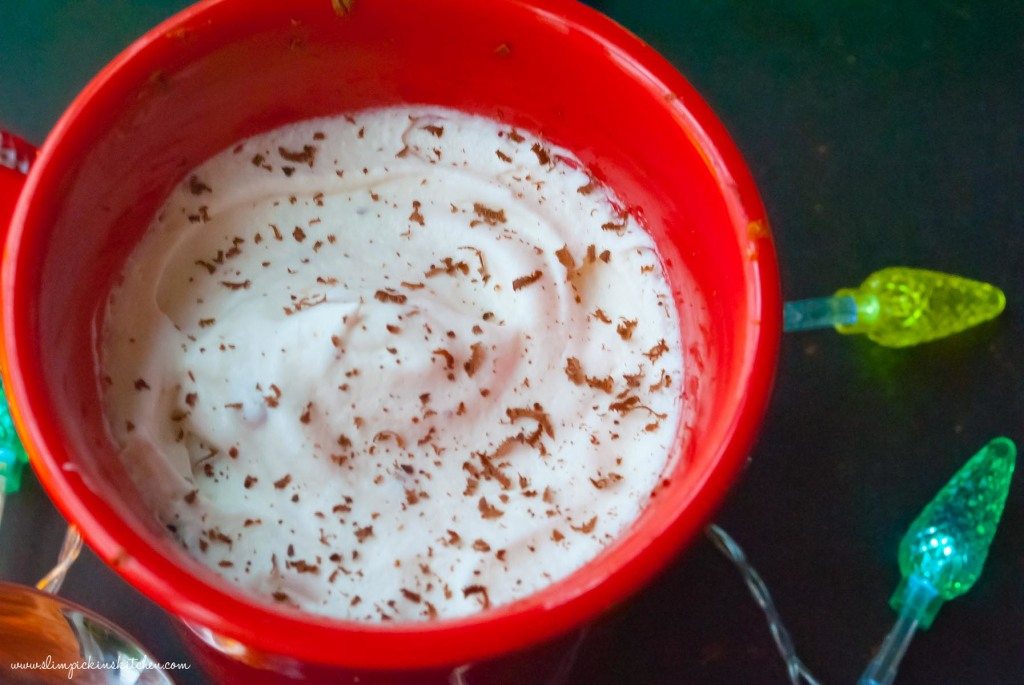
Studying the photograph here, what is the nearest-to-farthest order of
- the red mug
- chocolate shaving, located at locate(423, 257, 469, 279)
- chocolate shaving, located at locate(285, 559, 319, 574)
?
the red mug < chocolate shaving, located at locate(285, 559, 319, 574) < chocolate shaving, located at locate(423, 257, 469, 279)

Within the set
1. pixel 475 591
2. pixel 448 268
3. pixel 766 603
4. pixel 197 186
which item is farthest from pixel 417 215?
pixel 766 603

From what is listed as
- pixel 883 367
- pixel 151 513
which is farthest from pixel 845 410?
pixel 151 513

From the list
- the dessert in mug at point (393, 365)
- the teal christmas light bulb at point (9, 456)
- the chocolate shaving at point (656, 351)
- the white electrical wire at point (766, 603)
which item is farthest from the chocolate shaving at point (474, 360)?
the teal christmas light bulb at point (9, 456)

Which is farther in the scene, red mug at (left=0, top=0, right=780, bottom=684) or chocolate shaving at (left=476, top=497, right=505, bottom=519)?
chocolate shaving at (left=476, top=497, right=505, bottom=519)

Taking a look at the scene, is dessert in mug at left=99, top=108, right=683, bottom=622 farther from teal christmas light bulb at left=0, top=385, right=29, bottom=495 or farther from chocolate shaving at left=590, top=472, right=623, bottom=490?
teal christmas light bulb at left=0, top=385, right=29, bottom=495

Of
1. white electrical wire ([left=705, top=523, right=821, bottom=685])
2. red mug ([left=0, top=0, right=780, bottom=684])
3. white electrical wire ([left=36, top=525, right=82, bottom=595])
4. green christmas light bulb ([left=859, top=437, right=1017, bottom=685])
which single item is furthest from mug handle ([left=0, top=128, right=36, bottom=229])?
green christmas light bulb ([left=859, top=437, right=1017, bottom=685])

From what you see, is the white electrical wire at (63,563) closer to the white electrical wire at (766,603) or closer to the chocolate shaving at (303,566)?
the chocolate shaving at (303,566)
